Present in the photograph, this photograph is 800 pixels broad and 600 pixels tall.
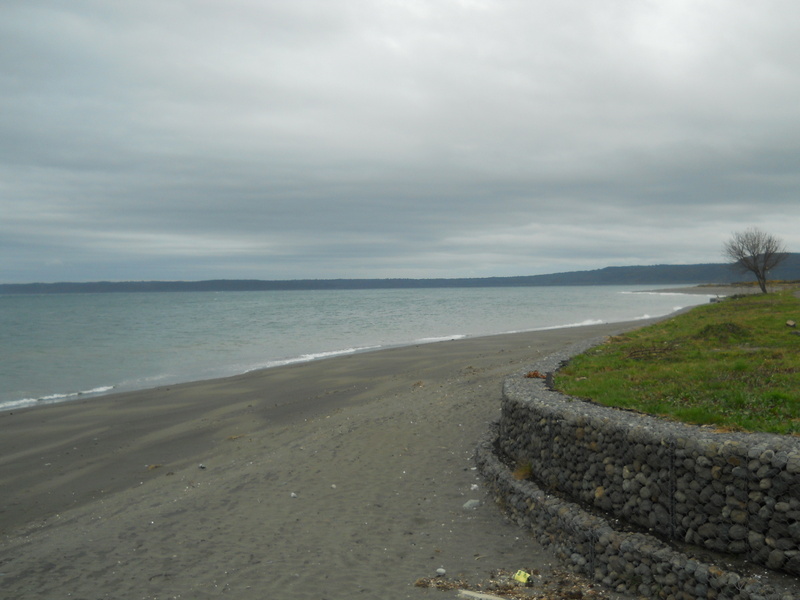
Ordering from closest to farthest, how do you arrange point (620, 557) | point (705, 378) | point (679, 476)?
1. point (679, 476)
2. point (620, 557)
3. point (705, 378)

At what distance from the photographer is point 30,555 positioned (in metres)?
8.34

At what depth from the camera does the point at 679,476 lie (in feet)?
20.3

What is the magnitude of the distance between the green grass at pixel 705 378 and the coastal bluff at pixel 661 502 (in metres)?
0.72

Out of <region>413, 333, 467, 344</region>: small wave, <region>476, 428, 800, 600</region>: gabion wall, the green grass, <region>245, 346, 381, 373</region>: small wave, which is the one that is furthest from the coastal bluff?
<region>413, 333, 467, 344</region>: small wave

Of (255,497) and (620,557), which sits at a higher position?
(620,557)

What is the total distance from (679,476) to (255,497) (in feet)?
22.8

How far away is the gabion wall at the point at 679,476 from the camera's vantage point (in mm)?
5355

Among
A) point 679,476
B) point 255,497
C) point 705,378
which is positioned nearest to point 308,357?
point 255,497

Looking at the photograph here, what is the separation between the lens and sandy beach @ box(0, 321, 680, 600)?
742 centimetres

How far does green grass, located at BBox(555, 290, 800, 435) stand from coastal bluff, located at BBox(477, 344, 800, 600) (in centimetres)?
72

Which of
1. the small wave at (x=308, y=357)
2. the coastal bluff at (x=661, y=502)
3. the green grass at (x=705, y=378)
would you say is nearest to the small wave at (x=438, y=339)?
the small wave at (x=308, y=357)

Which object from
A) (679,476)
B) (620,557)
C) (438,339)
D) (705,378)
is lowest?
(438,339)

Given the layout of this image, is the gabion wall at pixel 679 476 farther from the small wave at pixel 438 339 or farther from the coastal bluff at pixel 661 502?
the small wave at pixel 438 339

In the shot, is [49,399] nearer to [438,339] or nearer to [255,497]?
[255,497]
